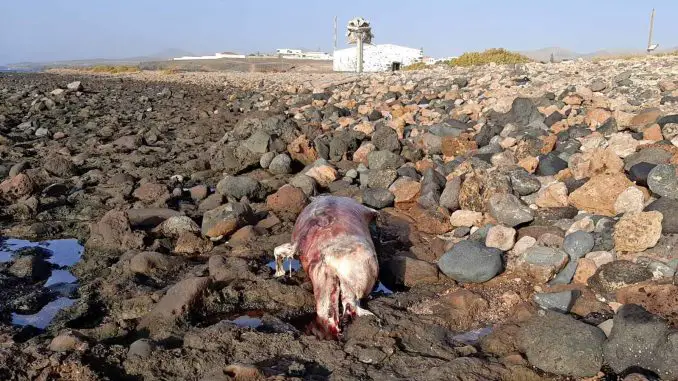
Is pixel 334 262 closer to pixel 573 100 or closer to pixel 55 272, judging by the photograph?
pixel 55 272

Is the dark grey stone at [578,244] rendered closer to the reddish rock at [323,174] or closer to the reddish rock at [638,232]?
the reddish rock at [638,232]

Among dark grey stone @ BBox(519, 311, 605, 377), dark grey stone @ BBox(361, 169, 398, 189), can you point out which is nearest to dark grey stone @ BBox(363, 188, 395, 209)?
dark grey stone @ BBox(361, 169, 398, 189)

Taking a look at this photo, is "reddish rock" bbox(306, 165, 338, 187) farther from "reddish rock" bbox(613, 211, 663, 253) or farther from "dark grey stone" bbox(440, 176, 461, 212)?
"reddish rock" bbox(613, 211, 663, 253)

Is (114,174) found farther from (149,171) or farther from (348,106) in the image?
(348,106)

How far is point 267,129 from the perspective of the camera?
1102 cm

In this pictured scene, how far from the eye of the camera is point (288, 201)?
7395 mm

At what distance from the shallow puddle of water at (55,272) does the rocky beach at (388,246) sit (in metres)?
0.03

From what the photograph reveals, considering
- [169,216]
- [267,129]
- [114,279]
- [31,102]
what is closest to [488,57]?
[267,129]

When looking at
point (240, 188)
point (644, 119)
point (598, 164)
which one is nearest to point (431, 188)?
point (598, 164)

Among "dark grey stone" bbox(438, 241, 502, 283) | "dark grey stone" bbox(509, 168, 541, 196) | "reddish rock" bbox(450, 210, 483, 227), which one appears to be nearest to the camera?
"dark grey stone" bbox(438, 241, 502, 283)

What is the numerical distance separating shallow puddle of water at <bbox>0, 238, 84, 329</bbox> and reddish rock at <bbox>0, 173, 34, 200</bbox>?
146 centimetres

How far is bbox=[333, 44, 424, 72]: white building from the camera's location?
39.6 m

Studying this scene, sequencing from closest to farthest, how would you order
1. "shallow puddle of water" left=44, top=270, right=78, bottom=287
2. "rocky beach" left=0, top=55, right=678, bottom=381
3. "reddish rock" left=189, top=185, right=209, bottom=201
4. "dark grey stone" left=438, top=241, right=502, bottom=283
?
"rocky beach" left=0, top=55, right=678, bottom=381 < "dark grey stone" left=438, top=241, right=502, bottom=283 < "shallow puddle of water" left=44, top=270, right=78, bottom=287 < "reddish rock" left=189, top=185, right=209, bottom=201

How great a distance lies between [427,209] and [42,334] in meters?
4.46
